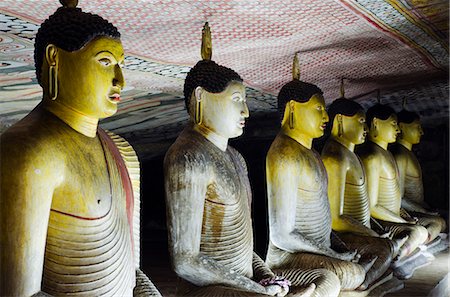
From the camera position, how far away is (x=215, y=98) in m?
4.46

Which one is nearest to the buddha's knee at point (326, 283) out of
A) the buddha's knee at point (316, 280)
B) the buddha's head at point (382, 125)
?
the buddha's knee at point (316, 280)

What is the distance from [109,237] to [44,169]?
0.47 metres

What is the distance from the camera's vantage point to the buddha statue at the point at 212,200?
13.8ft

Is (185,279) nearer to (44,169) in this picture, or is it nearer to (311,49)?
(44,169)

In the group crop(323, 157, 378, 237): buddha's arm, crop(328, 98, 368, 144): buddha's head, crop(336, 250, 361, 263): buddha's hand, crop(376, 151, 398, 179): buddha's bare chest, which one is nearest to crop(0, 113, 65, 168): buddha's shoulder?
crop(336, 250, 361, 263): buddha's hand

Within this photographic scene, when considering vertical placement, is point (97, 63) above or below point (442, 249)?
above

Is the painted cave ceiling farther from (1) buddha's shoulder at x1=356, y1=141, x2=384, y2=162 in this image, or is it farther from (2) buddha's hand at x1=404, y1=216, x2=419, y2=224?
(2) buddha's hand at x1=404, y1=216, x2=419, y2=224

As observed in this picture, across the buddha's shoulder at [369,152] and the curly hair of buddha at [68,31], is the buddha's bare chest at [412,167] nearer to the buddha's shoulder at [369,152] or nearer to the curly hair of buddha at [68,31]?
the buddha's shoulder at [369,152]

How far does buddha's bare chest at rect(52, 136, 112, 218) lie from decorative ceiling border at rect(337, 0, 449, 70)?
7.35 feet

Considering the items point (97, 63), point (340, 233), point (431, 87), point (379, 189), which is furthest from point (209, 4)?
point (431, 87)

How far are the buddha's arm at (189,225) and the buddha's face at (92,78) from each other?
1.07m

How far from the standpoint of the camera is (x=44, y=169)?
288 centimetres

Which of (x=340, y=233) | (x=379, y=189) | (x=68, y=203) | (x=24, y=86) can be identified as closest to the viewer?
(x=68, y=203)

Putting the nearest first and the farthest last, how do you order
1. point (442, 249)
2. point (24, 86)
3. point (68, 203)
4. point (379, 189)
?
point (68, 203) → point (24, 86) → point (379, 189) → point (442, 249)
